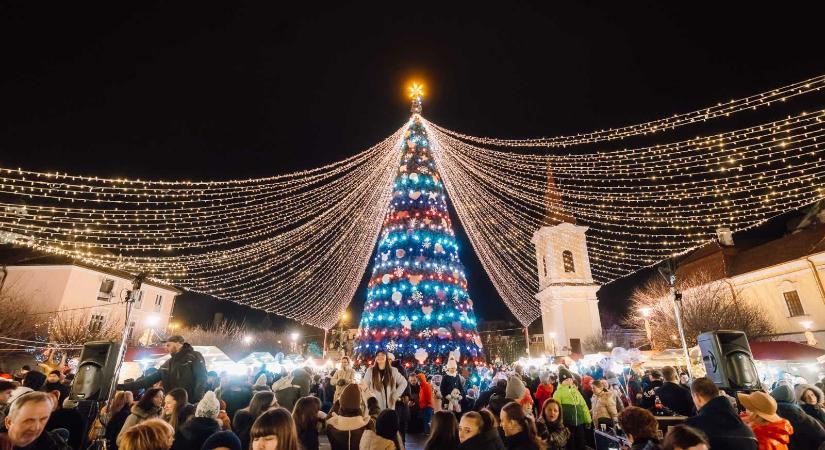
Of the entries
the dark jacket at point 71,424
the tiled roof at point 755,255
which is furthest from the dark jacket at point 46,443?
the tiled roof at point 755,255

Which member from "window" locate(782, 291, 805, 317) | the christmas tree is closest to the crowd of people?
the christmas tree

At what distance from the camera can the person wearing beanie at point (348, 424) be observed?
4.16 metres

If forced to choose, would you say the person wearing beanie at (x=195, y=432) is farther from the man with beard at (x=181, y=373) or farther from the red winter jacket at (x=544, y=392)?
the red winter jacket at (x=544, y=392)

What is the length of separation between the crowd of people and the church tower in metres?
30.3

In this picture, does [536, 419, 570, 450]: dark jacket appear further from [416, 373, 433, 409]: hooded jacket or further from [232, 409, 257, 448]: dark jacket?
[416, 373, 433, 409]: hooded jacket

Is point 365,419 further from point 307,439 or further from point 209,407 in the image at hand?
point 209,407

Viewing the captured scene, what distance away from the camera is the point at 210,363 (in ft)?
52.7

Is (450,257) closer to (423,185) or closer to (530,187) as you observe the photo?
(423,185)

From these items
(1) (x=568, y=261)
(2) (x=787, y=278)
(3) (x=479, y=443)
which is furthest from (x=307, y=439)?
(1) (x=568, y=261)

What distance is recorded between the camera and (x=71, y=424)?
17.5 feet

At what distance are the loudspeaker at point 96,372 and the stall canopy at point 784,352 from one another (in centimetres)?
1681

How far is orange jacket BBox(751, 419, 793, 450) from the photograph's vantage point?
3827 millimetres

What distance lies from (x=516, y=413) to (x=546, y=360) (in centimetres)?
2372

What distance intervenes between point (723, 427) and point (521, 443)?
1.78 metres
